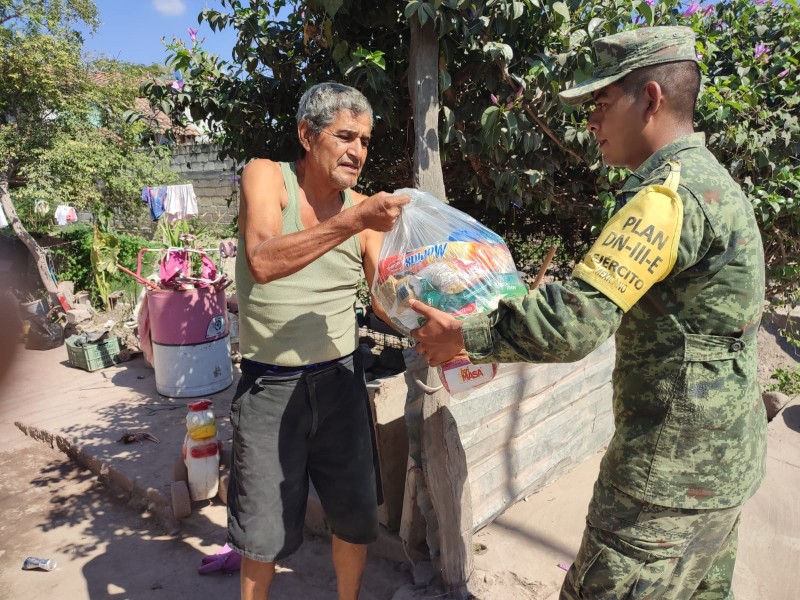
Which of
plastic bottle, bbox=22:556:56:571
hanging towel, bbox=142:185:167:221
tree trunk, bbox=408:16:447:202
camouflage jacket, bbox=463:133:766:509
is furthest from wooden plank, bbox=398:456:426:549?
hanging towel, bbox=142:185:167:221

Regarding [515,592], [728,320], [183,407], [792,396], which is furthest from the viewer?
[183,407]

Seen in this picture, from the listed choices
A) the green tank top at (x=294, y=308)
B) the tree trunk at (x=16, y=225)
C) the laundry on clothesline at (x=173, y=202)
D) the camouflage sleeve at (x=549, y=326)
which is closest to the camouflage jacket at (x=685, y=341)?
the camouflage sleeve at (x=549, y=326)

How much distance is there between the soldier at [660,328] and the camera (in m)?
1.25

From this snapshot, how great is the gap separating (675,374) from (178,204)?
7562 millimetres

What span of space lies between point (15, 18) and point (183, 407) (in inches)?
296

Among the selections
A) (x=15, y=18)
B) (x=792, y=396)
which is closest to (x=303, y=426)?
(x=792, y=396)

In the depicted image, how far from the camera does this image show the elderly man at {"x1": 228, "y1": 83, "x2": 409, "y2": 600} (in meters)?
1.95

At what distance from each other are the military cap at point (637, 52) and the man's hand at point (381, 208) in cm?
55

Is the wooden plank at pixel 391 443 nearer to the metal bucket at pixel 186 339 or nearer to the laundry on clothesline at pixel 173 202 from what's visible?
the metal bucket at pixel 186 339

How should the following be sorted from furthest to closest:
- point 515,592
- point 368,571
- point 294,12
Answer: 1. point 294,12
2. point 368,571
3. point 515,592

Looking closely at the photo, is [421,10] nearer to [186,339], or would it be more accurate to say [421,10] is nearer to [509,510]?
[509,510]

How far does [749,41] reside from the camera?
367 centimetres

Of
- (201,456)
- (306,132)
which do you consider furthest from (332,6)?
(201,456)

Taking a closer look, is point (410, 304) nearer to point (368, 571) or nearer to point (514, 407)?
point (514, 407)
